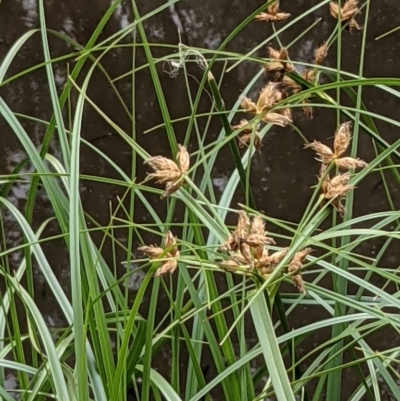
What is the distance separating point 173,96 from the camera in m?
0.87

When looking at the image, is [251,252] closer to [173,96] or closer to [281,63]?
[281,63]

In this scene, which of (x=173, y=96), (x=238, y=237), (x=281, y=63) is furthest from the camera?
(x=173, y=96)

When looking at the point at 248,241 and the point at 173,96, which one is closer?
the point at 248,241

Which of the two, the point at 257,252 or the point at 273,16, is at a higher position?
the point at 273,16

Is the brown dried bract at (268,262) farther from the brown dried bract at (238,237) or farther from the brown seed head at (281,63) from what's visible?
the brown seed head at (281,63)

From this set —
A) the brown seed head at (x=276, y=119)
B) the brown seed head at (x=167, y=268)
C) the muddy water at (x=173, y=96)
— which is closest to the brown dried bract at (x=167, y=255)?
the brown seed head at (x=167, y=268)

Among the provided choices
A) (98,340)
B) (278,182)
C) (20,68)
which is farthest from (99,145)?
(98,340)

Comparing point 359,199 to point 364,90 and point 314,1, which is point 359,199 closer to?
point 364,90

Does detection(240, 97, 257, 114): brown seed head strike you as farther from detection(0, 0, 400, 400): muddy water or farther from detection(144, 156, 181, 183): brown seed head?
detection(0, 0, 400, 400): muddy water

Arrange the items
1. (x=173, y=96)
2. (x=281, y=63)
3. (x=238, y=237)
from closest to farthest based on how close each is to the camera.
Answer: (x=238, y=237) → (x=281, y=63) → (x=173, y=96)

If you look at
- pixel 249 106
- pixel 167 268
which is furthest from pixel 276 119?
pixel 167 268

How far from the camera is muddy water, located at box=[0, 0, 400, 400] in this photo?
2.82ft

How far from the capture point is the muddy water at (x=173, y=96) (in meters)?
0.86

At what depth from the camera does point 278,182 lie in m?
0.90
